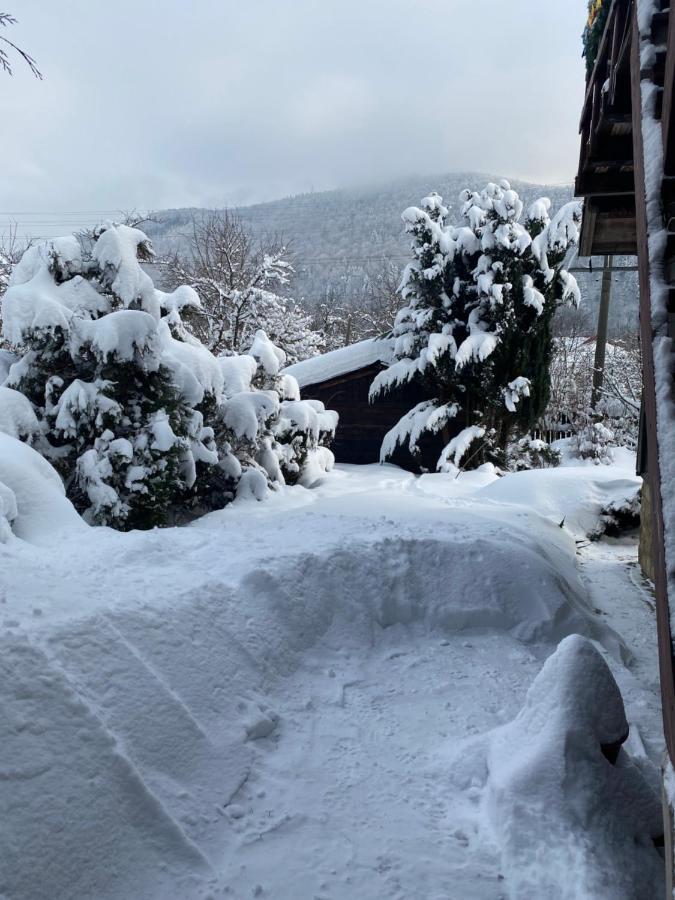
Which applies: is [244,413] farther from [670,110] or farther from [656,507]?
[656,507]

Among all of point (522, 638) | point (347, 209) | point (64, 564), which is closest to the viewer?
point (64, 564)

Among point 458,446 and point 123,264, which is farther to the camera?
point 458,446

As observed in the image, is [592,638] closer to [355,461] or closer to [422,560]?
[422,560]

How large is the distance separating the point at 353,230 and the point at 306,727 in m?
75.8

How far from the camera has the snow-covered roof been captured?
18.0 meters

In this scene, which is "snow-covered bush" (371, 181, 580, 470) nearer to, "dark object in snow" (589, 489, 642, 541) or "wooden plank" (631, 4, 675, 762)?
"dark object in snow" (589, 489, 642, 541)

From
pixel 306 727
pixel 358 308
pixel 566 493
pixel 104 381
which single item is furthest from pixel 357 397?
pixel 358 308

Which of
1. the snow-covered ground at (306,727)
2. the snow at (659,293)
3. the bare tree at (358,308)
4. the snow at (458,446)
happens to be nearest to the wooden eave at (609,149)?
the snow at (659,293)

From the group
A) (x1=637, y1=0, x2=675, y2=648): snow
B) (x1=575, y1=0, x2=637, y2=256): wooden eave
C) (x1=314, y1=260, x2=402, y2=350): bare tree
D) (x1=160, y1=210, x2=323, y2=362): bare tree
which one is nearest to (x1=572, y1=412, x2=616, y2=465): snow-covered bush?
(x1=314, y1=260, x2=402, y2=350): bare tree

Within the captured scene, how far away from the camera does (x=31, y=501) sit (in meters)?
5.43

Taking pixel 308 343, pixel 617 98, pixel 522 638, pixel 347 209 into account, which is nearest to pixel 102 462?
pixel 522 638

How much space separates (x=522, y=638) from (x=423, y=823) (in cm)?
243

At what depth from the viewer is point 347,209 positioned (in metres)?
81.4

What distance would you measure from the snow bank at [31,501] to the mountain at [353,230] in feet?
138
